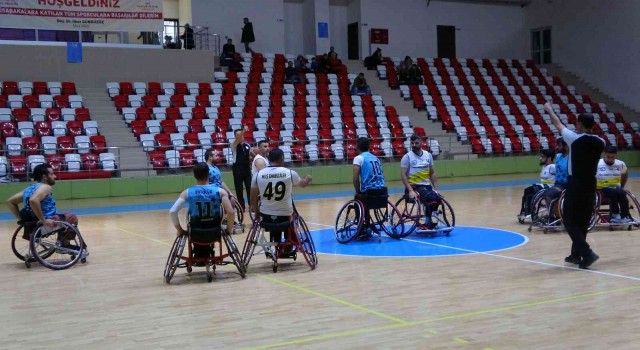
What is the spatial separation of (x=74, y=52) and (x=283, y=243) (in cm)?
1496

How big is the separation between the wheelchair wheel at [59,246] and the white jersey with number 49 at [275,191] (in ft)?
7.29

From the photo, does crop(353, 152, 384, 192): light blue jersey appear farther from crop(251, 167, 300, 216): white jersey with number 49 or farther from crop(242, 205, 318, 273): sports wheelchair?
crop(251, 167, 300, 216): white jersey with number 49

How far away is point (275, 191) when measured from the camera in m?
7.85

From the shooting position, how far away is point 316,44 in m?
27.8

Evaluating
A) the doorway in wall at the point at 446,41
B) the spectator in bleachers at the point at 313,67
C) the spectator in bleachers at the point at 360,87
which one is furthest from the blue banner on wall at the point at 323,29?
the doorway in wall at the point at 446,41

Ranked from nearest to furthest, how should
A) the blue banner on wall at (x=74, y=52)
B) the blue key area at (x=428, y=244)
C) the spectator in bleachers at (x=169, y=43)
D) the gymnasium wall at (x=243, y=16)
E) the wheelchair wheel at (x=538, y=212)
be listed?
the blue key area at (x=428, y=244) < the wheelchair wheel at (x=538, y=212) < the blue banner on wall at (x=74, y=52) < the spectator in bleachers at (x=169, y=43) < the gymnasium wall at (x=243, y=16)

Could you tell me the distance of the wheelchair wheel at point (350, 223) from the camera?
944 cm

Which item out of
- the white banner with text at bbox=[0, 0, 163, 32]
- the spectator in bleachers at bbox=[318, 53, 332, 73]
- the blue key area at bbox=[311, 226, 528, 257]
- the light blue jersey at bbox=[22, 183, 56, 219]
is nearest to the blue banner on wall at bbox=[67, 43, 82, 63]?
the white banner with text at bbox=[0, 0, 163, 32]

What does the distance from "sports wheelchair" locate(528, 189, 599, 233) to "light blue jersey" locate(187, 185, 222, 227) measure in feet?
15.8

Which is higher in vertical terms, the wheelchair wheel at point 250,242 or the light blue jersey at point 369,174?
the light blue jersey at point 369,174

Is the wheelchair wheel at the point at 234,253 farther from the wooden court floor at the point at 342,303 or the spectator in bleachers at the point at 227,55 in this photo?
the spectator in bleachers at the point at 227,55

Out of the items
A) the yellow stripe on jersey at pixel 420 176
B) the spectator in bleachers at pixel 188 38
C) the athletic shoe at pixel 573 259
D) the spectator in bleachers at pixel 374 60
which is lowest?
the athletic shoe at pixel 573 259

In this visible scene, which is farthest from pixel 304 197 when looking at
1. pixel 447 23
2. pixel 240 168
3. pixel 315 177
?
pixel 447 23

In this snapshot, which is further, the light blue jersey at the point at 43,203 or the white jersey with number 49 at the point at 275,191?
the light blue jersey at the point at 43,203
